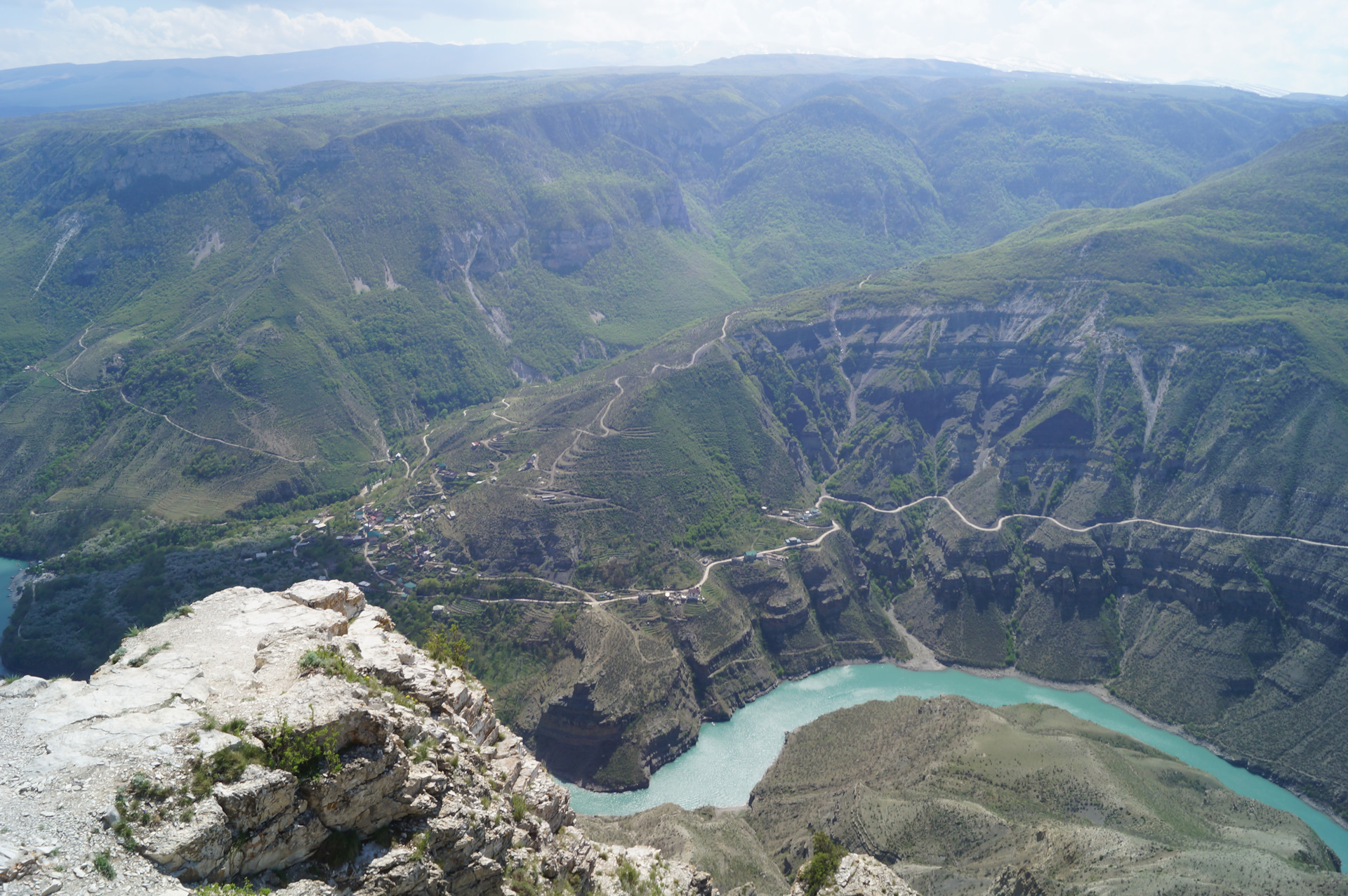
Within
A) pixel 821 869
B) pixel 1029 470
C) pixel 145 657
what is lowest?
pixel 1029 470

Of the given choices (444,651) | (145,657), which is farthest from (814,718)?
(145,657)

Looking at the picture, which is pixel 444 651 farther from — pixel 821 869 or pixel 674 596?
pixel 674 596

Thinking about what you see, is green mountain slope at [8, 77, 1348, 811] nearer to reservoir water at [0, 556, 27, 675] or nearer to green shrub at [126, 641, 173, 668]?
reservoir water at [0, 556, 27, 675]

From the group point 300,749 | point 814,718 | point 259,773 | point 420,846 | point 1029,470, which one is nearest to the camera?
point 259,773

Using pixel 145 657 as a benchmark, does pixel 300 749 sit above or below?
below

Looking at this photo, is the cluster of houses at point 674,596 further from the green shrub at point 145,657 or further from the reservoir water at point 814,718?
the green shrub at point 145,657

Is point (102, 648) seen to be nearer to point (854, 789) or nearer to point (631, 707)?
point (631, 707)

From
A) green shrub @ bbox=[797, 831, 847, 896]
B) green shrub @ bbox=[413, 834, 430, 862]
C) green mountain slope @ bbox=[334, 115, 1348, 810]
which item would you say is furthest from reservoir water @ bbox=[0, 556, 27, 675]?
green shrub @ bbox=[413, 834, 430, 862]

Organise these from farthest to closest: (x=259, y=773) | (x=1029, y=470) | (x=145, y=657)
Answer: (x=1029, y=470)
(x=145, y=657)
(x=259, y=773)
